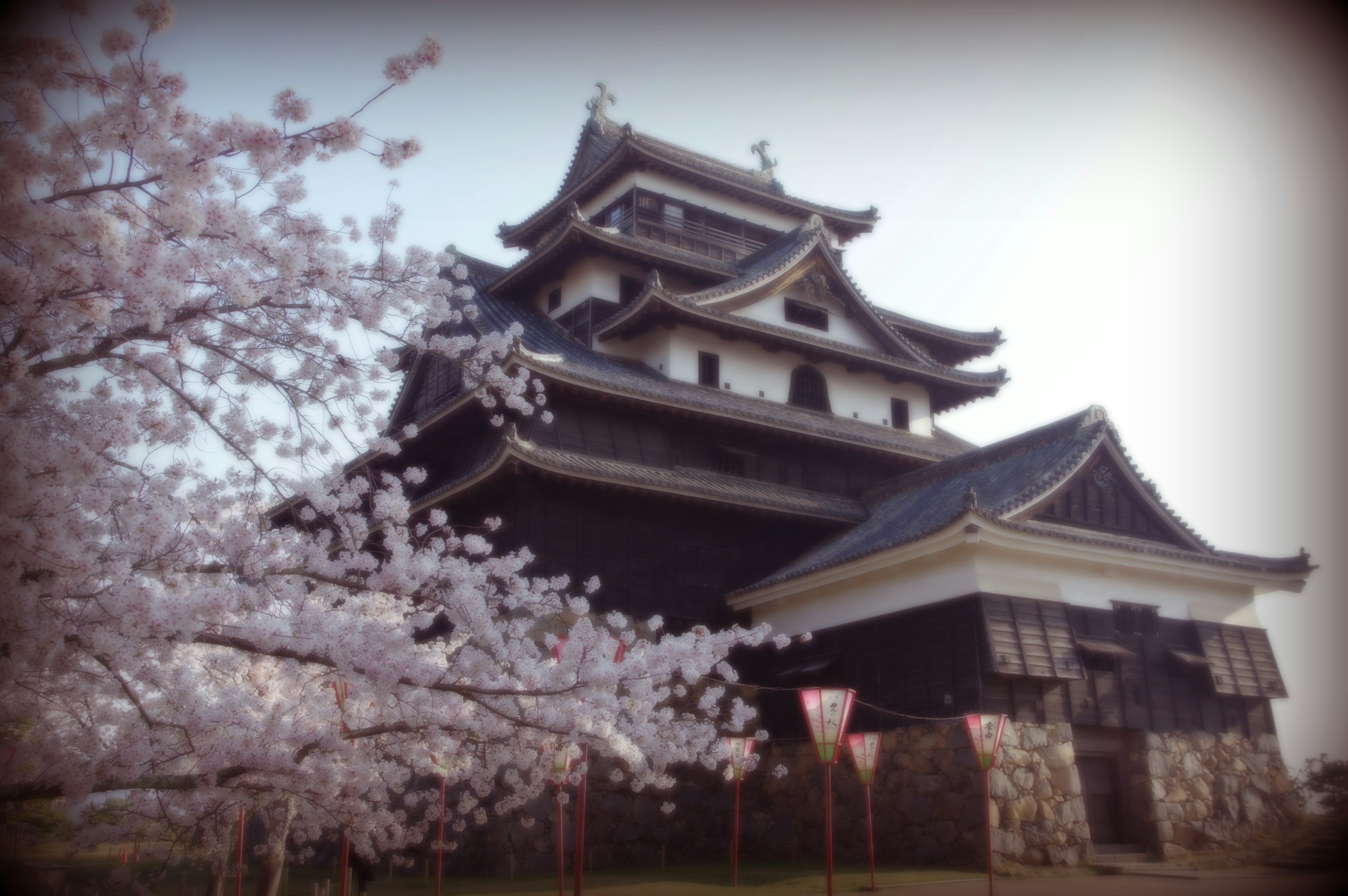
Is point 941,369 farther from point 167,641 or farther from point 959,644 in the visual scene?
point 167,641

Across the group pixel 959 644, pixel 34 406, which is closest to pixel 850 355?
pixel 959 644

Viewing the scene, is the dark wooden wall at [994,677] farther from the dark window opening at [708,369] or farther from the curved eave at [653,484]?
Answer: the dark window opening at [708,369]

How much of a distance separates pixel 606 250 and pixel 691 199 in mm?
4969

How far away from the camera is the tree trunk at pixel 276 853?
8.81m

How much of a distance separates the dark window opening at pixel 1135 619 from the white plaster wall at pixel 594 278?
12.9 meters

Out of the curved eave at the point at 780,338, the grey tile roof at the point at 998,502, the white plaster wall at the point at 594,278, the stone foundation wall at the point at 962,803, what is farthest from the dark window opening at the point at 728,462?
the stone foundation wall at the point at 962,803

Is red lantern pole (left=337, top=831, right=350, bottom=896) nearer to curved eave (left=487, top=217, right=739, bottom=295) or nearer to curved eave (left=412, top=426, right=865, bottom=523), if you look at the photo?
curved eave (left=412, top=426, right=865, bottom=523)

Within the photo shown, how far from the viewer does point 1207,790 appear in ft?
51.2

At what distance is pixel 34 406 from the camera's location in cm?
546

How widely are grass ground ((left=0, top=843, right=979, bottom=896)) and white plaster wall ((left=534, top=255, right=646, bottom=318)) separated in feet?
42.7

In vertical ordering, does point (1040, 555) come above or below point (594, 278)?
below

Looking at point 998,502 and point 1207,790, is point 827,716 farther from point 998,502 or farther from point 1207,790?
point 1207,790

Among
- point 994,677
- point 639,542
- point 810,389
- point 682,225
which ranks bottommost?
point 994,677

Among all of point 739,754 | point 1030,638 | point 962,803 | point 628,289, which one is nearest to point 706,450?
point 628,289
